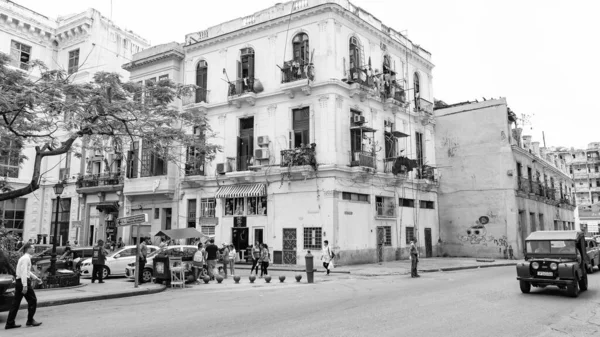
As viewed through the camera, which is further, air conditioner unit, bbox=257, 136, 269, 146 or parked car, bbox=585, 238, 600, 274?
air conditioner unit, bbox=257, 136, 269, 146

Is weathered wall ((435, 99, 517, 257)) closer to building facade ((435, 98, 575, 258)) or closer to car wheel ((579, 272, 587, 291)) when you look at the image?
building facade ((435, 98, 575, 258))

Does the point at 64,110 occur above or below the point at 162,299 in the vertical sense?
above

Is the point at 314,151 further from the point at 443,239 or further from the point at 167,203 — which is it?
the point at 443,239

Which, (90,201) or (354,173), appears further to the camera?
(90,201)

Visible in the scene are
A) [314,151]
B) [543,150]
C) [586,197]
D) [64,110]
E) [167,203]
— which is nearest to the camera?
[64,110]

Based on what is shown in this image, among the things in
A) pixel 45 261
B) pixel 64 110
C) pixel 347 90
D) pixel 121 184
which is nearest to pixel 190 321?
pixel 64 110

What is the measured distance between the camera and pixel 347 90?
26.0 m

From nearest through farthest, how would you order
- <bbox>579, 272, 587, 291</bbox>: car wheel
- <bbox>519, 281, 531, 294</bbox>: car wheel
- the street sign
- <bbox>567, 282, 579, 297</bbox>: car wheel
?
<bbox>567, 282, 579, 297</bbox>: car wheel, <bbox>519, 281, 531, 294</bbox>: car wheel, <bbox>579, 272, 587, 291</bbox>: car wheel, the street sign

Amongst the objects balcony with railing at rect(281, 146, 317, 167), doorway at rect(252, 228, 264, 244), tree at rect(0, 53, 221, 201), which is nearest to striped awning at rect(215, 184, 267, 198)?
doorway at rect(252, 228, 264, 244)

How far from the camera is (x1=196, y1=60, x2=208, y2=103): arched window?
3009 cm

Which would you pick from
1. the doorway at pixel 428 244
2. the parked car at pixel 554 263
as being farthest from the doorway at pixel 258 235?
the parked car at pixel 554 263

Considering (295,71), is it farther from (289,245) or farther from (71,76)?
(71,76)

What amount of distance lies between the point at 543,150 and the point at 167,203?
37.4 metres

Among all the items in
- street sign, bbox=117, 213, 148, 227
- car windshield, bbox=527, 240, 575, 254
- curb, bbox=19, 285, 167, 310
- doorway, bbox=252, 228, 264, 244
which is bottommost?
curb, bbox=19, 285, 167, 310
